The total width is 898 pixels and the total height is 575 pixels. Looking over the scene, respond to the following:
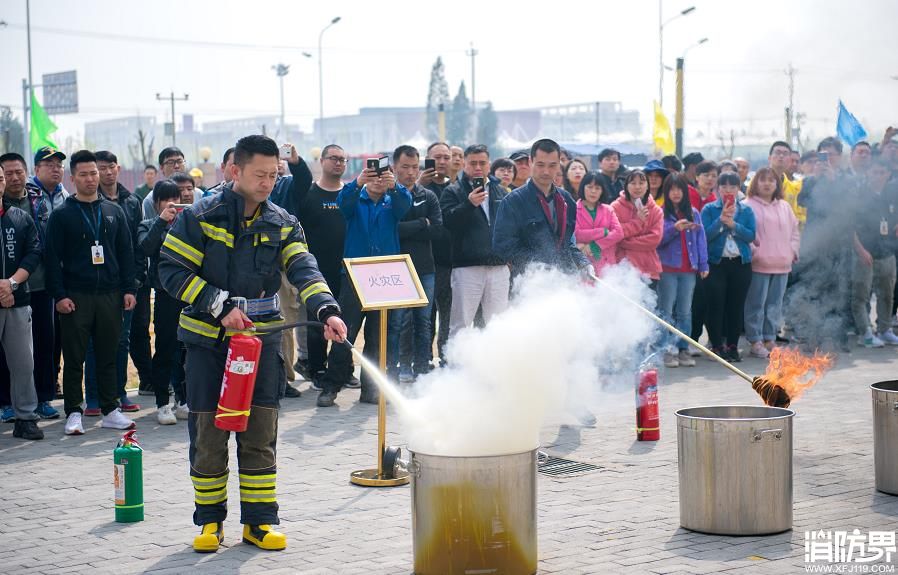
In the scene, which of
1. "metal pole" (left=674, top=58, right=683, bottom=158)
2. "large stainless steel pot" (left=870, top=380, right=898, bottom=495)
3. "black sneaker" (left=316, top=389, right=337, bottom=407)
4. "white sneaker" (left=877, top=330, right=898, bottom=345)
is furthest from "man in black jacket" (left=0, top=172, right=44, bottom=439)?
"metal pole" (left=674, top=58, right=683, bottom=158)

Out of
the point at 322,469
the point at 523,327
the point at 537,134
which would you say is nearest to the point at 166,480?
the point at 322,469

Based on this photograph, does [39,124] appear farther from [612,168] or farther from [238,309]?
[238,309]

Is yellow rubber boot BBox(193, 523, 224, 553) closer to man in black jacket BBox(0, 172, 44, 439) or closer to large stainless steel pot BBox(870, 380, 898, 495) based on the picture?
man in black jacket BBox(0, 172, 44, 439)

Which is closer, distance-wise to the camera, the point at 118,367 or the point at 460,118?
the point at 118,367

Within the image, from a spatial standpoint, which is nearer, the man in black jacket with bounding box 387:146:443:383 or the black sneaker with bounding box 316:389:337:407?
the black sneaker with bounding box 316:389:337:407

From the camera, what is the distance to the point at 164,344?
1041 cm

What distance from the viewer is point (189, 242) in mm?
6398

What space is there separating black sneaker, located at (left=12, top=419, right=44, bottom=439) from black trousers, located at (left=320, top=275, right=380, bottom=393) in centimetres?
276

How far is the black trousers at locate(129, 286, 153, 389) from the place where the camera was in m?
11.3

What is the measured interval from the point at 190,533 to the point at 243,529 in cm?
36

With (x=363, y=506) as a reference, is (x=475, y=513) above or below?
above

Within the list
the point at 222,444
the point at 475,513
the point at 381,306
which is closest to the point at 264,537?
the point at 222,444

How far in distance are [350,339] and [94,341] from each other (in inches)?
96.8

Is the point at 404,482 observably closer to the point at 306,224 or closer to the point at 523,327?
the point at 523,327
